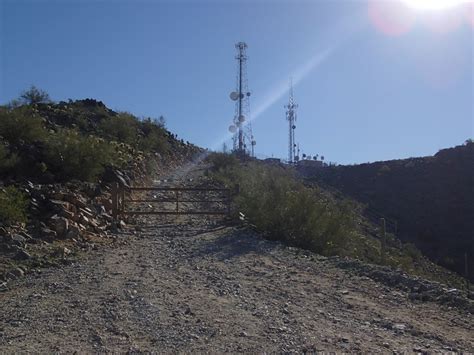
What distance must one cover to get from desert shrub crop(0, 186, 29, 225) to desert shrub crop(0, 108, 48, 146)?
261 inches

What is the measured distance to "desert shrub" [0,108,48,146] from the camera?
2328cm

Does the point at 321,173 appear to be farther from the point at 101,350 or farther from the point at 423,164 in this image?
the point at 101,350

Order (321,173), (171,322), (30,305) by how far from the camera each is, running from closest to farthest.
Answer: (171,322) → (30,305) → (321,173)

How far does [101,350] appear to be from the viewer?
795 cm

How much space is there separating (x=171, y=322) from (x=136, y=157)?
26612 mm

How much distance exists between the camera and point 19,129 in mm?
23703

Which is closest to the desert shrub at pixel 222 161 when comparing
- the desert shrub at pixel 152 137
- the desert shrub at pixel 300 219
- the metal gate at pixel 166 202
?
the desert shrub at pixel 152 137

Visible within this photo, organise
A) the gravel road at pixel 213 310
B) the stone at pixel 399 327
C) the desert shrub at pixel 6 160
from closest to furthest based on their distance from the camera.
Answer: the gravel road at pixel 213 310
the stone at pixel 399 327
the desert shrub at pixel 6 160

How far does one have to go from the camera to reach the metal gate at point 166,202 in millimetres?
20891

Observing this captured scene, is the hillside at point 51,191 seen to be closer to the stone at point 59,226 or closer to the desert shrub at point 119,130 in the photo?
the stone at point 59,226

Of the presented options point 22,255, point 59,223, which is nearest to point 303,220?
point 59,223

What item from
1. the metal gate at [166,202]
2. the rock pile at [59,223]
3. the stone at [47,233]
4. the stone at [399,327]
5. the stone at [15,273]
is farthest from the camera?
the metal gate at [166,202]

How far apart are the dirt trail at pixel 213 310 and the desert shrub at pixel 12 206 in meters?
2.38

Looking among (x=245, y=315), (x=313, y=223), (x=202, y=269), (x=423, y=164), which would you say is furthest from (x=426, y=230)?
(x=245, y=315)
